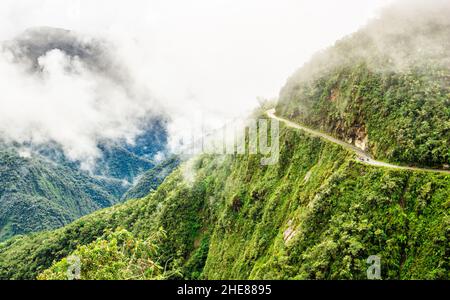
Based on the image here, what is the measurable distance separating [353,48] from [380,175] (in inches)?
1553

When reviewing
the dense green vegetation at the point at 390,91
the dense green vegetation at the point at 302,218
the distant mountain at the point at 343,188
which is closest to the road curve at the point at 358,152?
the distant mountain at the point at 343,188

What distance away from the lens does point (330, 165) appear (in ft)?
260

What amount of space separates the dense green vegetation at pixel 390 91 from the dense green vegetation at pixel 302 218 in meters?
5.63

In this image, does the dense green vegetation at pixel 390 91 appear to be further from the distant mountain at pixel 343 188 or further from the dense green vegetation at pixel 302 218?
the dense green vegetation at pixel 302 218

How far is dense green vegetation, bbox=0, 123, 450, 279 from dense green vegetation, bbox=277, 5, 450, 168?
18.5 feet

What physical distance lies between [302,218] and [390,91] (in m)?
29.5

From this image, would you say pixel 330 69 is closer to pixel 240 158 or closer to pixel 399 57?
pixel 399 57

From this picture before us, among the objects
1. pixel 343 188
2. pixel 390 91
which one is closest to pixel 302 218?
pixel 343 188

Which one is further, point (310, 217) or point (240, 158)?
point (240, 158)

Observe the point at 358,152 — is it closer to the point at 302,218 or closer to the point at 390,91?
the point at 390,91

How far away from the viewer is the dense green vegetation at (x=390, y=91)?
68438 millimetres
